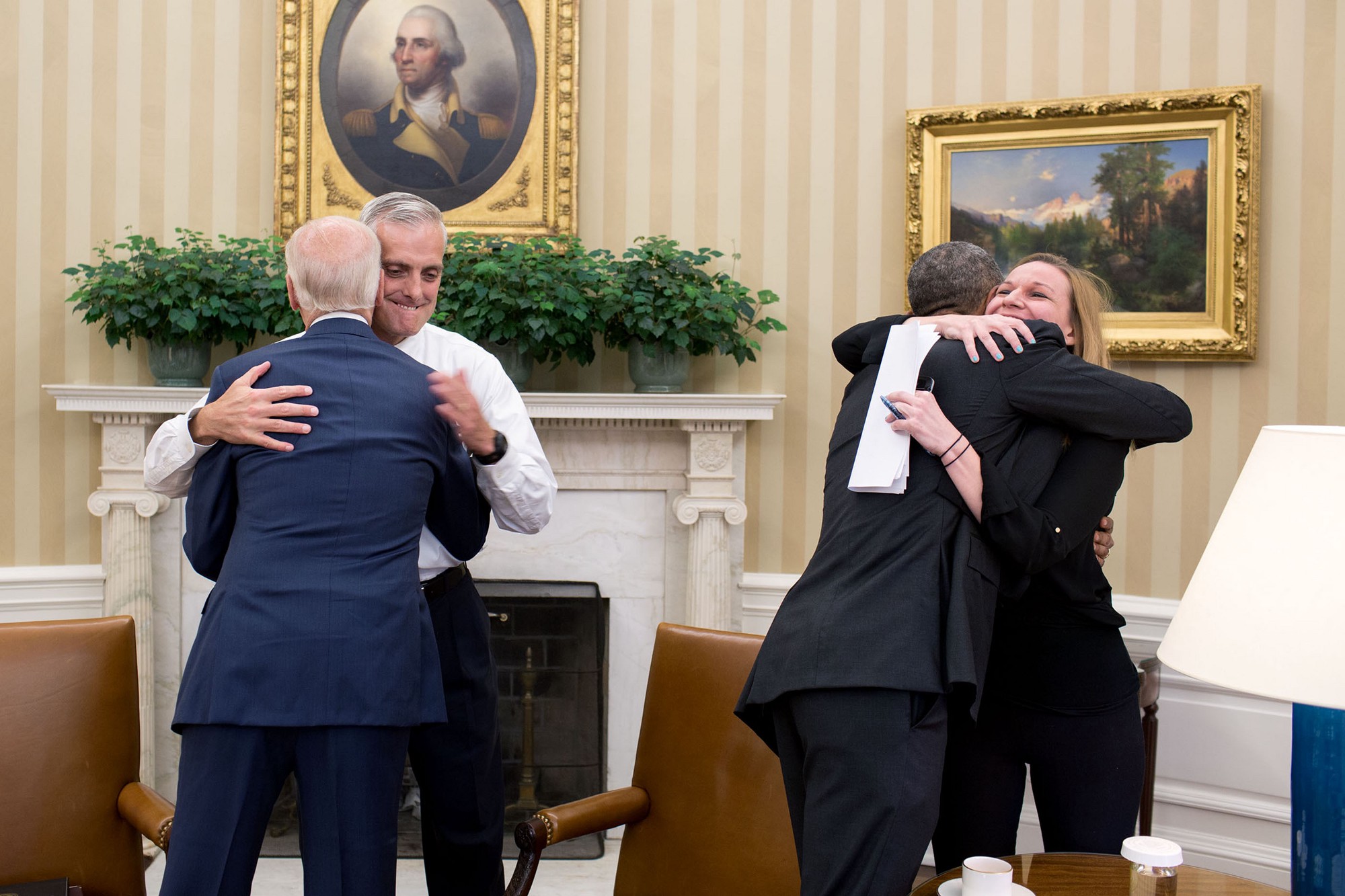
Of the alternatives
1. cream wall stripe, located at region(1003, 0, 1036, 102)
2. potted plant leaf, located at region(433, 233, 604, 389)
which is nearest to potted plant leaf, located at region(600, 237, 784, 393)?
potted plant leaf, located at region(433, 233, 604, 389)

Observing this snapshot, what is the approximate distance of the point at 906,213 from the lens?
360 cm

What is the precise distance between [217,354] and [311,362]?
7.68 ft

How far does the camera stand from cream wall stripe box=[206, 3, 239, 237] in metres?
3.81

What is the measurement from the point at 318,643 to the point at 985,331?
115 cm

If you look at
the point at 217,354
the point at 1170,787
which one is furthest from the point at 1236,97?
the point at 217,354

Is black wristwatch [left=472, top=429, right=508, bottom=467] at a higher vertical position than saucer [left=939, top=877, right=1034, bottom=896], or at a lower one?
higher

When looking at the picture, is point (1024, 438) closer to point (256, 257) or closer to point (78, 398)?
point (256, 257)

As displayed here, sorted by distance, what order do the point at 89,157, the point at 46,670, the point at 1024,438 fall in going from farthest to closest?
the point at 89,157
the point at 46,670
the point at 1024,438

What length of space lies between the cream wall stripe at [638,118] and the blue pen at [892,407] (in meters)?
2.31

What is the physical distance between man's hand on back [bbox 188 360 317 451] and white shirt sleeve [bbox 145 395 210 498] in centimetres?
18

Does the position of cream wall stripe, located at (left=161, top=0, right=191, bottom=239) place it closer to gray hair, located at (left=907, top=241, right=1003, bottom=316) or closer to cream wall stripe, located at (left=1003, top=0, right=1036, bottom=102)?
cream wall stripe, located at (left=1003, top=0, right=1036, bottom=102)

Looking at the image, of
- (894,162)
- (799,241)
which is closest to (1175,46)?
(894,162)

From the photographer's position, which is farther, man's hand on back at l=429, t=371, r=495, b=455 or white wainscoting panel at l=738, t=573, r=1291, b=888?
white wainscoting panel at l=738, t=573, r=1291, b=888

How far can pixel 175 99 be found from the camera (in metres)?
3.80
